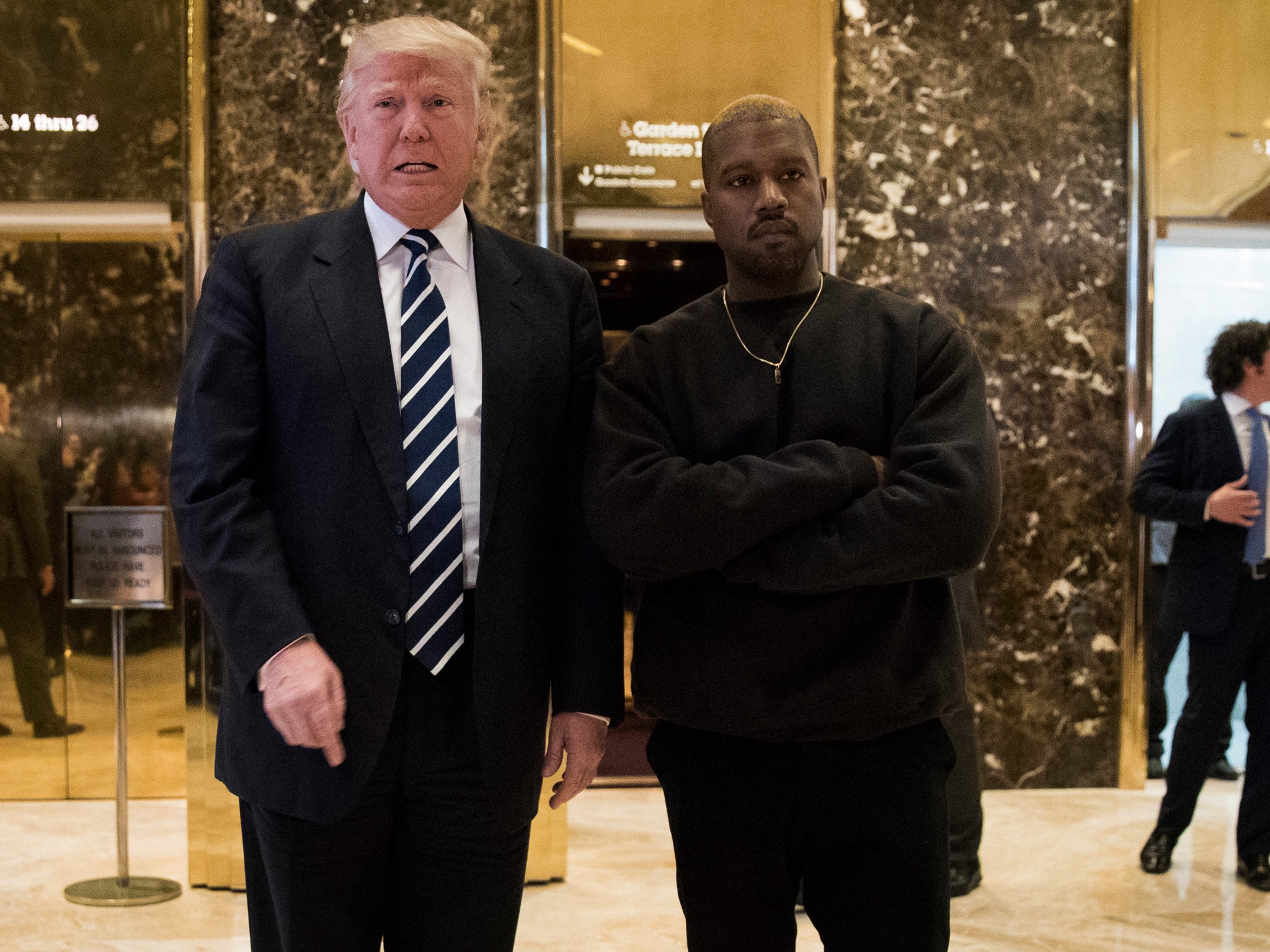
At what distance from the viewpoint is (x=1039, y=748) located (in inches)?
201

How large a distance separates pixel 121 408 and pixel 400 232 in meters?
3.93

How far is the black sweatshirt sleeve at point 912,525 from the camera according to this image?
163cm

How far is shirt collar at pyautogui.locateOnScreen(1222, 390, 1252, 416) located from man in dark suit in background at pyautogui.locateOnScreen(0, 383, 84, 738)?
4954 mm

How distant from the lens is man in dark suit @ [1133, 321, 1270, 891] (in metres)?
4.06

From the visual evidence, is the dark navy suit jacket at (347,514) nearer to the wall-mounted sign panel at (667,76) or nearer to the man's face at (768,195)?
the man's face at (768,195)

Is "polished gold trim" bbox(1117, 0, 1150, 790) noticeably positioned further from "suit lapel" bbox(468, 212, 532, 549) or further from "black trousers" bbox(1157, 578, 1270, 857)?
"suit lapel" bbox(468, 212, 532, 549)

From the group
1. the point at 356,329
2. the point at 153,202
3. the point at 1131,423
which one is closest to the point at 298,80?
the point at 153,202

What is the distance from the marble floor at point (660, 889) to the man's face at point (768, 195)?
91.9 inches

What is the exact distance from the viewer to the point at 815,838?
1761 millimetres

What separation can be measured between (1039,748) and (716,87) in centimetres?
315

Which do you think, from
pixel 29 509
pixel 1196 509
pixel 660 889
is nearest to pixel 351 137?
pixel 660 889

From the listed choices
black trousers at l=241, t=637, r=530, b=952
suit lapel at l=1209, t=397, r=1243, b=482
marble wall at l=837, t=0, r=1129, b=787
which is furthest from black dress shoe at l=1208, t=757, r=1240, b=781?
black trousers at l=241, t=637, r=530, b=952

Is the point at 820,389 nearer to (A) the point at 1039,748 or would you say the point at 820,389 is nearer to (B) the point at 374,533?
(B) the point at 374,533

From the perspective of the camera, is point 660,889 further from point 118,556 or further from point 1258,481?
point 1258,481
